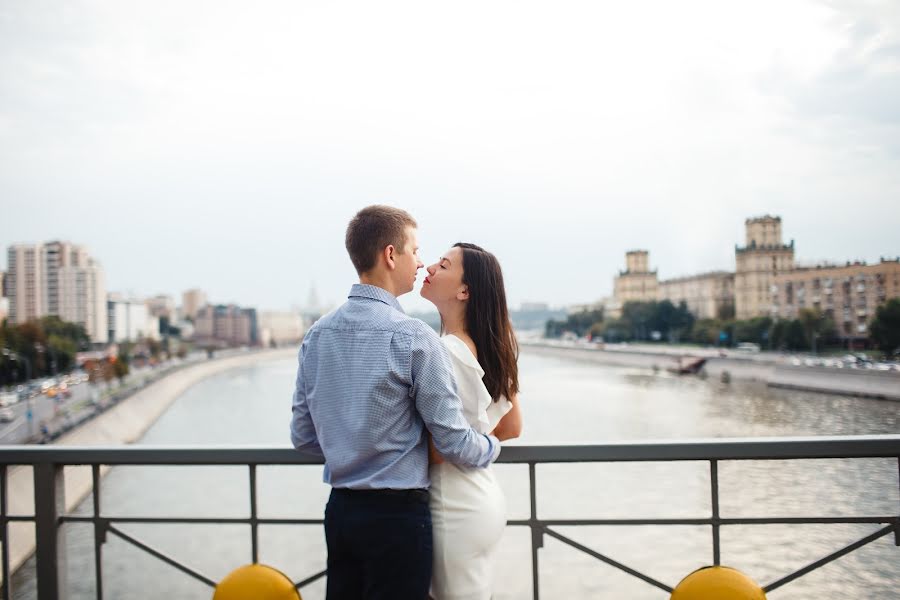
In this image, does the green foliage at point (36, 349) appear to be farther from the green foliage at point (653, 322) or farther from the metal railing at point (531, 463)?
the green foliage at point (653, 322)

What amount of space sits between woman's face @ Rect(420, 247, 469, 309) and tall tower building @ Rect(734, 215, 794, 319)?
35.2 m

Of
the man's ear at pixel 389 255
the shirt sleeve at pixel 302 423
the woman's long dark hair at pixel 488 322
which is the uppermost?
the man's ear at pixel 389 255

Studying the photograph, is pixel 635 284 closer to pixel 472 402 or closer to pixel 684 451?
pixel 684 451

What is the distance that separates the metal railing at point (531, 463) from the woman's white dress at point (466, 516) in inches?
8.9

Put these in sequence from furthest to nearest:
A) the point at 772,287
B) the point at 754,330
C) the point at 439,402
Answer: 1. the point at 772,287
2. the point at 754,330
3. the point at 439,402

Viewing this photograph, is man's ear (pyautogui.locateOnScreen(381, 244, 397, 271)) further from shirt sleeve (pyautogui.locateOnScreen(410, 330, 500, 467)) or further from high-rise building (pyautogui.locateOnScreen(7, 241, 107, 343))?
high-rise building (pyautogui.locateOnScreen(7, 241, 107, 343))

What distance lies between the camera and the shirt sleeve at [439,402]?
0.96 meters

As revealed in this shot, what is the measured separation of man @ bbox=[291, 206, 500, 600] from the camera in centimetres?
97

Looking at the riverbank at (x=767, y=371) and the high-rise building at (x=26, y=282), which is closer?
the riverbank at (x=767, y=371)

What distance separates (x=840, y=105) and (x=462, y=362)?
39691 millimetres

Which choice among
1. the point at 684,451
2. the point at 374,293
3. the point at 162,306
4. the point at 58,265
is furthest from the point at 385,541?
the point at 162,306

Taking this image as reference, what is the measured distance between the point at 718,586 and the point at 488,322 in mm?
602

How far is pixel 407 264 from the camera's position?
1.03 metres

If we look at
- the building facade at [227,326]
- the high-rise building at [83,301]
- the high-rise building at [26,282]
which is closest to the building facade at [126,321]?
the high-rise building at [83,301]
